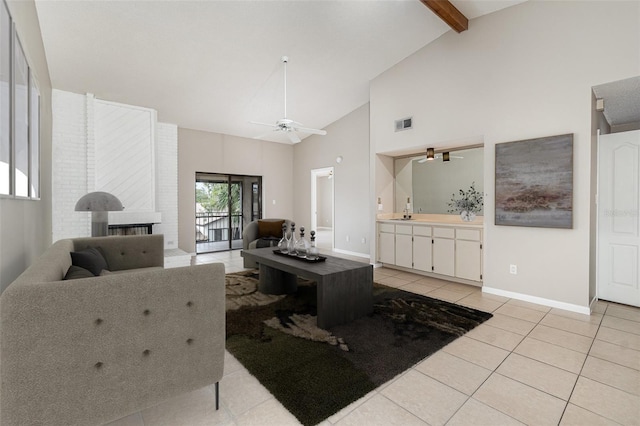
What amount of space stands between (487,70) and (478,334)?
3.42 meters

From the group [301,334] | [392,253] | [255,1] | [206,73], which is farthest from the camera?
[392,253]

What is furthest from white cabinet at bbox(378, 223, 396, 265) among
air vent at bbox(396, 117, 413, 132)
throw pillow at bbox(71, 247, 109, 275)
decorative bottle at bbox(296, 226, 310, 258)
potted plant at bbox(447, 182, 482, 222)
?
throw pillow at bbox(71, 247, 109, 275)

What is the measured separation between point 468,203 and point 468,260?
1.05m

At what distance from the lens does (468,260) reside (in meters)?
4.30

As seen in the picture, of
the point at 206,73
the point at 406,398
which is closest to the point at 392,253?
the point at 406,398

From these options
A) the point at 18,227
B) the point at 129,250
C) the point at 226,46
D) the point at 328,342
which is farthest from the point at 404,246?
the point at 18,227

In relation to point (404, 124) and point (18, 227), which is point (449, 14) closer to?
point (404, 124)

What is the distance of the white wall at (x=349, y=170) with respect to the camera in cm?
664

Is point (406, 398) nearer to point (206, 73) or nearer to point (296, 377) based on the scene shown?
point (296, 377)

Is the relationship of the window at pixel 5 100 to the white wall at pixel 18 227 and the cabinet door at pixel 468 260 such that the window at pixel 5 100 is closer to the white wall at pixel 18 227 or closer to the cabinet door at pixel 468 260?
the white wall at pixel 18 227

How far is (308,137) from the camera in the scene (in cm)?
817

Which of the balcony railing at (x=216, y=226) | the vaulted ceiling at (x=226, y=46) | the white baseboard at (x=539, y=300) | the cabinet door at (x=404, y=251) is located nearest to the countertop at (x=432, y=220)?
the cabinet door at (x=404, y=251)

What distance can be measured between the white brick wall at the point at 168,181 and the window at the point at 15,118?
381 centimetres

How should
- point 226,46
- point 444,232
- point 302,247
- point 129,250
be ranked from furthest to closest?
point 444,232
point 226,46
point 302,247
point 129,250
